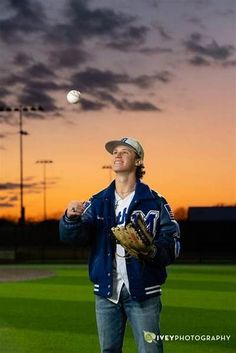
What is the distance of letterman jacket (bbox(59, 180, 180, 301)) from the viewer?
4.35 meters

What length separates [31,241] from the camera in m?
52.9

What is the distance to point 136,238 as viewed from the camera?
4.16m

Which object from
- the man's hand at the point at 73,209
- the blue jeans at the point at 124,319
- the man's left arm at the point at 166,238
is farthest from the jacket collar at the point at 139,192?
the blue jeans at the point at 124,319

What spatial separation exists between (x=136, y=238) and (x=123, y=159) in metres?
0.66

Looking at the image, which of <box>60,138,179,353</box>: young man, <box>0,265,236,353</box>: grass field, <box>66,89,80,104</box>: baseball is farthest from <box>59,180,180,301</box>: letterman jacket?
<box>66,89,80,104</box>: baseball

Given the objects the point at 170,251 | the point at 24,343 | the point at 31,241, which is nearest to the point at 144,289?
the point at 170,251

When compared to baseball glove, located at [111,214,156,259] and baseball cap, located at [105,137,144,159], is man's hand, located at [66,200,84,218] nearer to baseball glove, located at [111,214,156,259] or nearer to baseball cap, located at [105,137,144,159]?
baseball glove, located at [111,214,156,259]

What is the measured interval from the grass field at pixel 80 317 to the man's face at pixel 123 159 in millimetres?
4543

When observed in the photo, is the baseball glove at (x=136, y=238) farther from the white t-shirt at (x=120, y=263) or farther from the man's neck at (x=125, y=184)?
the man's neck at (x=125, y=184)

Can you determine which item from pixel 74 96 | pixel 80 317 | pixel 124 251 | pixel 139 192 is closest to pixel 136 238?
pixel 124 251

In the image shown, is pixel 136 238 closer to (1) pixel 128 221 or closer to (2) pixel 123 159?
(1) pixel 128 221

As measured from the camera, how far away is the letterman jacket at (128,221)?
4352 millimetres

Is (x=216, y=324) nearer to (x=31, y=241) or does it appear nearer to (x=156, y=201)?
(x=156, y=201)

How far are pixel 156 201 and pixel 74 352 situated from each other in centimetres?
449
